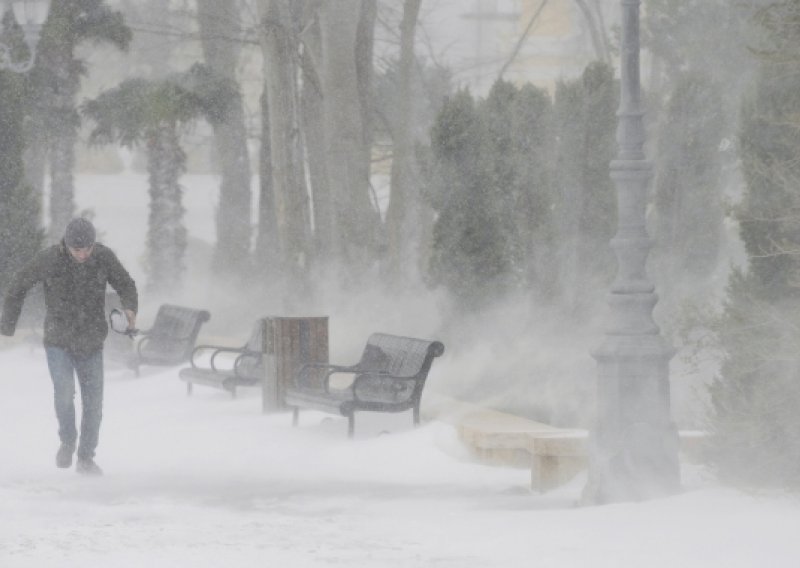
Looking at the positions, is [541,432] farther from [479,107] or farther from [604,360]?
[479,107]

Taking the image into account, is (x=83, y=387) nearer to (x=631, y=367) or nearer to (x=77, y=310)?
(x=77, y=310)

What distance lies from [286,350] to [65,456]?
4225 millimetres

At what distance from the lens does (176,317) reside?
2280 centimetres

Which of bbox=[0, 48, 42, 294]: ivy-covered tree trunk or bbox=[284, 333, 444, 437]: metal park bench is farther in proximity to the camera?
bbox=[0, 48, 42, 294]: ivy-covered tree trunk

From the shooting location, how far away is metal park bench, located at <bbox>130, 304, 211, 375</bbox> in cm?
2192

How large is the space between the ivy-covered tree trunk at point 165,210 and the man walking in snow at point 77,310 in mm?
19801

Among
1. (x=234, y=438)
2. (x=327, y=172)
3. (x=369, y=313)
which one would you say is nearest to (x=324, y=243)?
(x=327, y=172)

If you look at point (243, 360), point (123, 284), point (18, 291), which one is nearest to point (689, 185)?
point (243, 360)

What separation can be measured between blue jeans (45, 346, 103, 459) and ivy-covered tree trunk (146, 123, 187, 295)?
19803 millimetres

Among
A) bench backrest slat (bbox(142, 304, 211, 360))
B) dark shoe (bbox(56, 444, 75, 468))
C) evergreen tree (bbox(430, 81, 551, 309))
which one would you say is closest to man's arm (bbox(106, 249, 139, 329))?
dark shoe (bbox(56, 444, 75, 468))

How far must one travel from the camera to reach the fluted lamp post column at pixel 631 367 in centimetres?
1134

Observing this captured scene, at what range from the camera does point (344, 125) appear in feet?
90.8

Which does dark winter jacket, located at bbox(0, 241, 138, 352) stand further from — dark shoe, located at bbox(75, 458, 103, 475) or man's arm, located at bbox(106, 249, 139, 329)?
dark shoe, located at bbox(75, 458, 103, 475)

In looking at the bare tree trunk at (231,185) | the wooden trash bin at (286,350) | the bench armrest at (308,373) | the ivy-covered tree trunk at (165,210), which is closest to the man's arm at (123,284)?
the bench armrest at (308,373)
